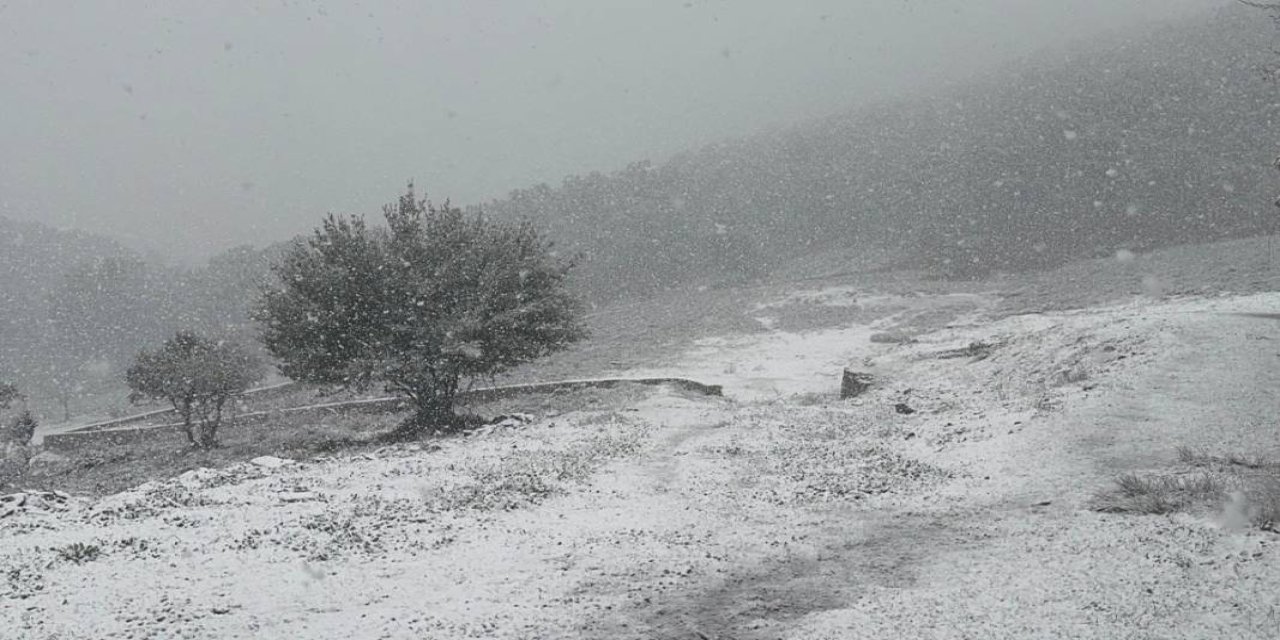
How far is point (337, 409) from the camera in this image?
29.9 meters

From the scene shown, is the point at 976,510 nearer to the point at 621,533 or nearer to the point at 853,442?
the point at 621,533

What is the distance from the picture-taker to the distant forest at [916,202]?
5094cm

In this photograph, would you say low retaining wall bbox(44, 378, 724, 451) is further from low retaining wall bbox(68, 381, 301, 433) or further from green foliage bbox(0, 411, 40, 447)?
green foliage bbox(0, 411, 40, 447)

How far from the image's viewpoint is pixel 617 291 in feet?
204

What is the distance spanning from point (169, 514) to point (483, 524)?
4094 millimetres

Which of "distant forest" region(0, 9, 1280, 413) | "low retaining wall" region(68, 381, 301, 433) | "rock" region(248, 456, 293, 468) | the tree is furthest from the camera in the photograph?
"distant forest" region(0, 9, 1280, 413)

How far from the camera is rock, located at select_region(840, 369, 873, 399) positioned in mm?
21688

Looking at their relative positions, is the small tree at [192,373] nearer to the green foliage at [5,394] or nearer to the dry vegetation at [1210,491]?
the green foliage at [5,394]

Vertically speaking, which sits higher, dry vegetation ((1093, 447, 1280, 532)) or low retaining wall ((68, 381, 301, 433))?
dry vegetation ((1093, 447, 1280, 532))

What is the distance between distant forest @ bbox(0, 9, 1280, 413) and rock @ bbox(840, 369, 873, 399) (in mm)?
30800

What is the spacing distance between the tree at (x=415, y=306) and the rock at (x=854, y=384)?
27.2 ft

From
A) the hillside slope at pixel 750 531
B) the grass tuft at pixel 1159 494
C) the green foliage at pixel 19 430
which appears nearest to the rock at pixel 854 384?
the hillside slope at pixel 750 531

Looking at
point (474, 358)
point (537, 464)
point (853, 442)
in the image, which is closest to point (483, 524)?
point (537, 464)

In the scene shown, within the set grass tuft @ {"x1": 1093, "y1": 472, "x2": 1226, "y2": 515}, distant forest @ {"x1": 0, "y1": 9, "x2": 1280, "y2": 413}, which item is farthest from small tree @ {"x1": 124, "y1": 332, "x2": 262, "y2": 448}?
grass tuft @ {"x1": 1093, "y1": 472, "x2": 1226, "y2": 515}
